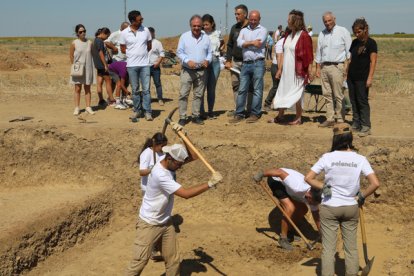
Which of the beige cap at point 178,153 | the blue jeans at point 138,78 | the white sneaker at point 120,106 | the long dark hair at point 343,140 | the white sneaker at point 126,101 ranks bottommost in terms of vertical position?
the white sneaker at point 120,106

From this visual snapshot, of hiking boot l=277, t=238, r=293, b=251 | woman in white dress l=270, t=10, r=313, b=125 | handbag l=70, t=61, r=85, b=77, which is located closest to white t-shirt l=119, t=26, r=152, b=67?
handbag l=70, t=61, r=85, b=77

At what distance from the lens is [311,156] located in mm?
7980

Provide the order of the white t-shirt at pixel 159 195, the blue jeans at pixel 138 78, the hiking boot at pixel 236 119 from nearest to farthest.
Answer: the white t-shirt at pixel 159 195 < the blue jeans at pixel 138 78 < the hiking boot at pixel 236 119

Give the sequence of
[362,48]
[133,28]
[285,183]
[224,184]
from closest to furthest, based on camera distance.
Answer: [285,183] < [362,48] < [224,184] < [133,28]

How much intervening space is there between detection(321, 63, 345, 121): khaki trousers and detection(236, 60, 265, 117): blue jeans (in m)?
1.08

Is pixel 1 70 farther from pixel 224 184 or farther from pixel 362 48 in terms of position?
pixel 362 48

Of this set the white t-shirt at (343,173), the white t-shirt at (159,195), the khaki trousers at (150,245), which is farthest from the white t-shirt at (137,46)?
the white t-shirt at (343,173)

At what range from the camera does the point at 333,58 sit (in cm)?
820

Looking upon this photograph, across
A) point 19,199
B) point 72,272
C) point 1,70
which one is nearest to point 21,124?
point 19,199

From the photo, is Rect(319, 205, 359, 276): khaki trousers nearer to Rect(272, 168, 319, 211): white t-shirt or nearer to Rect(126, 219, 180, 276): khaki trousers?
Rect(272, 168, 319, 211): white t-shirt

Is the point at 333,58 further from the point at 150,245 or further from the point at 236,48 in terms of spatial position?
the point at 150,245

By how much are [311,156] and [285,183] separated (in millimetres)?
1487

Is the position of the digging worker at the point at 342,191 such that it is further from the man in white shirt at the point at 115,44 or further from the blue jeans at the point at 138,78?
the man in white shirt at the point at 115,44

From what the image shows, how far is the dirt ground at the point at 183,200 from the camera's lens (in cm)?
691
